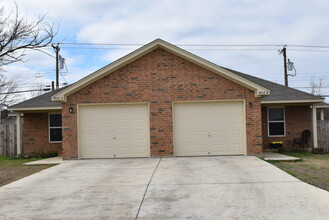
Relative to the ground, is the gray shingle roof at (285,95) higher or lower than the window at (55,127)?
higher

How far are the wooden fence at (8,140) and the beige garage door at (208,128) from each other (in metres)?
9.81

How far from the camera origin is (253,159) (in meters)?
13.0

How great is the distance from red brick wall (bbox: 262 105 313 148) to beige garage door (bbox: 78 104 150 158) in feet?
22.8

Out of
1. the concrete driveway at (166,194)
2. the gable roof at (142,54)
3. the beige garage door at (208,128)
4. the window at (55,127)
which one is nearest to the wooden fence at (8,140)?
the window at (55,127)

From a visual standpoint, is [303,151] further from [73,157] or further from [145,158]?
[73,157]

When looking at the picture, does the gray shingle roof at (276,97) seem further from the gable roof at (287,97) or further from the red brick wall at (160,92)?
the red brick wall at (160,92)

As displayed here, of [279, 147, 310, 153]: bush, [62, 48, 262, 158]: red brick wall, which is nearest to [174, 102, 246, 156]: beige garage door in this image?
[62, 48, 262, 158]: red brick wall

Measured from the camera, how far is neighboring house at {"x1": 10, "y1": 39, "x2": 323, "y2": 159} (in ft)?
46.5

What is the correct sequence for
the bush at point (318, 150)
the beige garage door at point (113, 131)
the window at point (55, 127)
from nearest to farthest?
1. the beige garage door at point (113, 131)
2. the bush at point (318, 150)
3. the window at point (55, 127)

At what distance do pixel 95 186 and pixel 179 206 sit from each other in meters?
3.05

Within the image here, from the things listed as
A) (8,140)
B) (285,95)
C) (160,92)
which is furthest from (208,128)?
(8,140)

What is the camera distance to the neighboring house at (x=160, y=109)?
558 inches

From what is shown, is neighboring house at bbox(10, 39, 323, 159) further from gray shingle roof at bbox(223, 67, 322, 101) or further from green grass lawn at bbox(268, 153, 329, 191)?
gray shingle roof at bbox(223, 67, 322, 101)

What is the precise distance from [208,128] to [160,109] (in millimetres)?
2203
